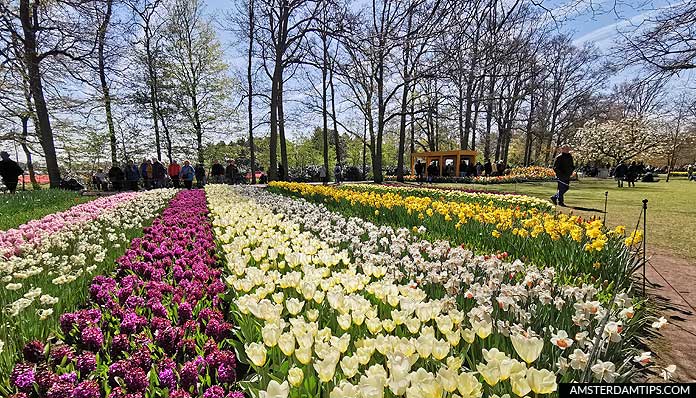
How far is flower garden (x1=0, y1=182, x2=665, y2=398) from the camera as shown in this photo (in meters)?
1.51

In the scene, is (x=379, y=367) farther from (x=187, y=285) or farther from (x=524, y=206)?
(x=524, y=206)

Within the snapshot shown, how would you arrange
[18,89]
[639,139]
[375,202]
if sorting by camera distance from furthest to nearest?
[639,139] < [18,89] < [375,202]

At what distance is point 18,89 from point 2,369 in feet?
44.1

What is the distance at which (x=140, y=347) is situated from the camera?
185 centimetres

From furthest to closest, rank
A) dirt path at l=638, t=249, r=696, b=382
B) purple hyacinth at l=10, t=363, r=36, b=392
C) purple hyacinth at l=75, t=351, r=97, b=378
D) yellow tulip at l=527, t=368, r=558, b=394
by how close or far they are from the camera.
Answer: dirt path at l=638, t=249, r=696, b=382, purple hyacinth at l=75, t=351, r=97, b=378, purple hyacinth at l=10, t=363, r=36, b=392, yellow tulip at l=527, t=368, r=558, b=394

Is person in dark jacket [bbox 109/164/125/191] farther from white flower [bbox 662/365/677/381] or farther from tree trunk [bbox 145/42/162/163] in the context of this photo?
white flower [bbox 662/365/677/381]

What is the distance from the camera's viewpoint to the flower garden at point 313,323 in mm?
1511

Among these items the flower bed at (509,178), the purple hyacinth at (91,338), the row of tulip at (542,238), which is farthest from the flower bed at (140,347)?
the flower bed at (509,178)

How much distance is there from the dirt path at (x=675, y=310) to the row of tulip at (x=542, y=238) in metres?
0.39

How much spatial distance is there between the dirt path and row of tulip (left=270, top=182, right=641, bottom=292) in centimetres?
39

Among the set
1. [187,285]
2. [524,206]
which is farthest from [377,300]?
[524,206]

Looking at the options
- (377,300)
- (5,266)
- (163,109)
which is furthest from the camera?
(163,109)

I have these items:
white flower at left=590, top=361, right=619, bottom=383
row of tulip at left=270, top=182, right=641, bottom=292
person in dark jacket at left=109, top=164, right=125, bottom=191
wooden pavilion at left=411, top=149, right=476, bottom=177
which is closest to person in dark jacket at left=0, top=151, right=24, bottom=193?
person in dark jacket at left=109, top=164, right=125, bottom=191

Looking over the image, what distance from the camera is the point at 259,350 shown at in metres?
1.58
